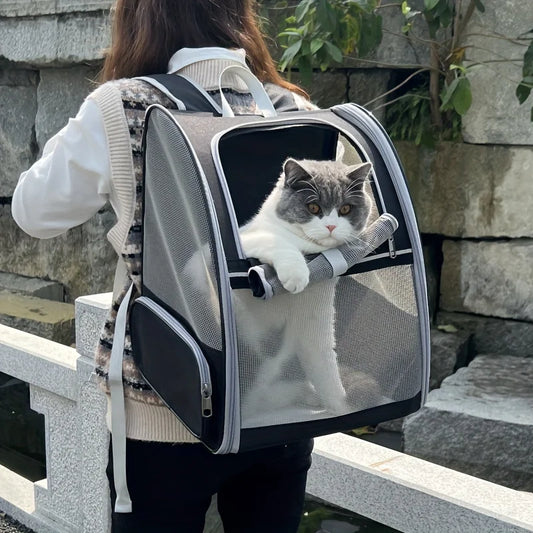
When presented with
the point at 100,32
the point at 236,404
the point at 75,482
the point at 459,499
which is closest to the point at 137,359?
the point at 236,404

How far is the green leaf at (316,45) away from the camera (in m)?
3.07

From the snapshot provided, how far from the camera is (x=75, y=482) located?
225cm

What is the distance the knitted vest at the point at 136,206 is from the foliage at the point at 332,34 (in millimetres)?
1782

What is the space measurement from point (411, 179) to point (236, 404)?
2.77 metres

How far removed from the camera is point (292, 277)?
3.65 ft

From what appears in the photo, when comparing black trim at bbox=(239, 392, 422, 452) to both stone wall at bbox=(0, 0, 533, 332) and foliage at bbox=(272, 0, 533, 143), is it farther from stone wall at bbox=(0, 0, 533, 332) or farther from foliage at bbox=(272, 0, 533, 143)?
stone wall at bbox=(0, 0, 533, 332)

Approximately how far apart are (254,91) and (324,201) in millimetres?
227

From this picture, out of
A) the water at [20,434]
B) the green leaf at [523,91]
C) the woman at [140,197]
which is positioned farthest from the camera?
the water at [20,434]

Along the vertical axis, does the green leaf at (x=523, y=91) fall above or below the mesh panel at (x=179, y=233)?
above

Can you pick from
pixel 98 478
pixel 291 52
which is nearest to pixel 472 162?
pixel 291 52

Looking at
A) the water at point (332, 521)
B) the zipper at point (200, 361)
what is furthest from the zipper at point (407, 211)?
the water at point (332, 521)

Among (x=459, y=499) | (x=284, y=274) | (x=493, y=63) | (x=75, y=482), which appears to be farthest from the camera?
(x=493, y=63)

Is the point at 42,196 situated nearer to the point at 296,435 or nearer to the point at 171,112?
the point at 171,112

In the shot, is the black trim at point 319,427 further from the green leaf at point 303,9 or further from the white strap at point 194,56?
the green leaf at point 303,9
